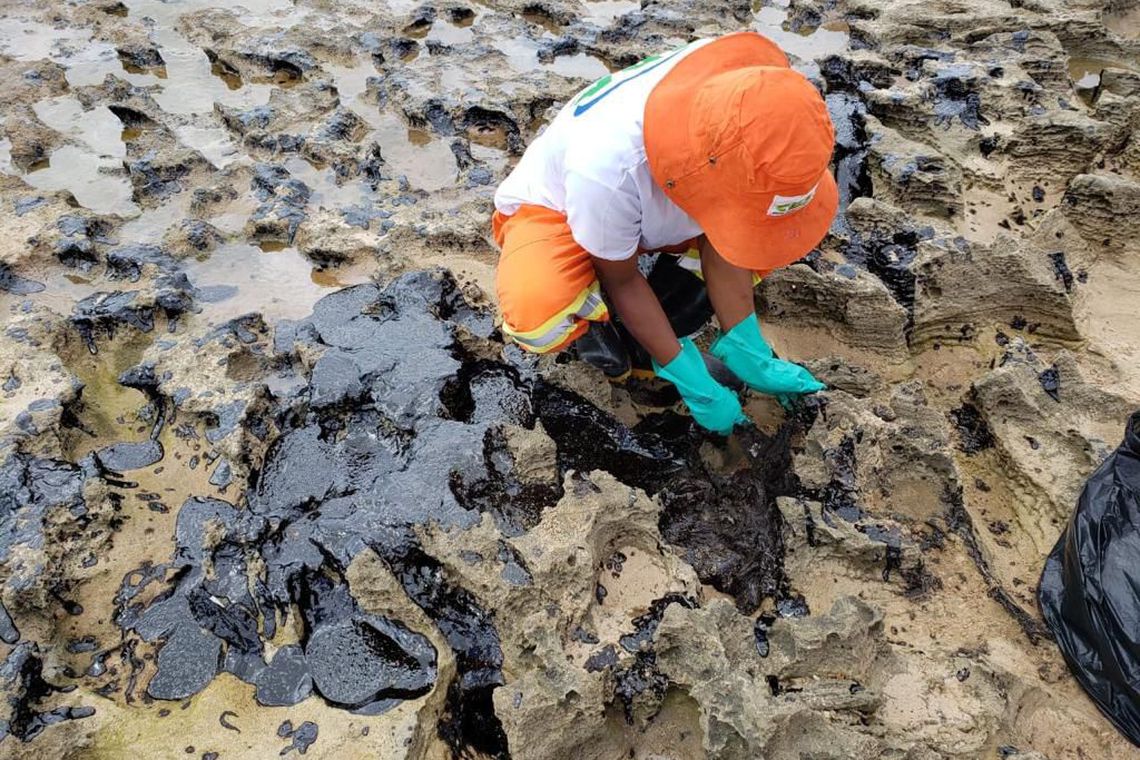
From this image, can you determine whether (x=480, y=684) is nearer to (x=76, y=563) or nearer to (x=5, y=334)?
(x=76, y=563)

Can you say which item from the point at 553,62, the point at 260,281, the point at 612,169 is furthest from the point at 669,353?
the point at 553,62

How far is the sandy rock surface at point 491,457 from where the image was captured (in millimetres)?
1550

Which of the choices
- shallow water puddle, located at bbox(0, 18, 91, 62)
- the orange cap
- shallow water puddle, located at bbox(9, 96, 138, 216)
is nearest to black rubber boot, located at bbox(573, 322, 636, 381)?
the orange cap

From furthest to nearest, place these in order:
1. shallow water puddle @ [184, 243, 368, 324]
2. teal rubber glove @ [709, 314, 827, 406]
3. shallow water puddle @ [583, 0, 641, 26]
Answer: shallow water puddle @ [583, 0, 641, 26] < shallow water puddle @ [184, 243, 368, 324] < teal rubber glove @ [709, 314, 827, 406]

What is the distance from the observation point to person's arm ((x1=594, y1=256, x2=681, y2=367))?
2.01 metres

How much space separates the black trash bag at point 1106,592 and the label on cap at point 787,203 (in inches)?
33.4

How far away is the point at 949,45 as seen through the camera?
3879 millimetres

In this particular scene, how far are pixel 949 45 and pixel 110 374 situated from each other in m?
3.95

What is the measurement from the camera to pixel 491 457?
78.1 inches

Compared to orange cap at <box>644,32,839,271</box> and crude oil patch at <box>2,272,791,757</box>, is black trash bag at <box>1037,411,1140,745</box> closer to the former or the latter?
crude oil patch at <box>2,272,791,757</box>

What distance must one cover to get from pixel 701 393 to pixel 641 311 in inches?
10.4

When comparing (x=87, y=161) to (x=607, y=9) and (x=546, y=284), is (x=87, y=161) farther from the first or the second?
(x=607, y=9)

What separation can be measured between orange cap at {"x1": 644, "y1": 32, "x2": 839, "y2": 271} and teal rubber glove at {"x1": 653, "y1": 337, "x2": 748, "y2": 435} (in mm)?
407

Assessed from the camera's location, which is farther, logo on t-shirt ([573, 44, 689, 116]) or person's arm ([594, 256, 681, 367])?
person's arm ([594, 256, 681, 367])
